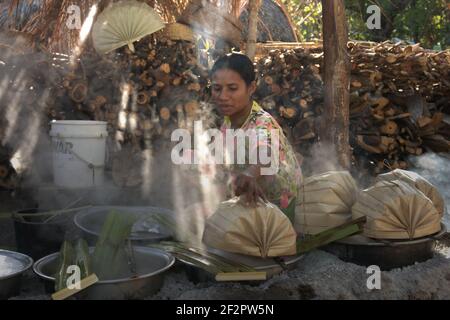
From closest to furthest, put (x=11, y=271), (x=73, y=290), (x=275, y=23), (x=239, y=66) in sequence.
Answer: (x=73, y=290) < (x=11, y=271) < (x=239, y=66) < (x=275, y=23)

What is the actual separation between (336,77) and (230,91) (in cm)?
143

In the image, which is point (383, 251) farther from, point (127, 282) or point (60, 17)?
point (60, 17)

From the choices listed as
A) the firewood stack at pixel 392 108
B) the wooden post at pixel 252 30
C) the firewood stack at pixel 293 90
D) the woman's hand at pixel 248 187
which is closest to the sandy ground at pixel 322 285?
the woman's hand at pixel 248 187

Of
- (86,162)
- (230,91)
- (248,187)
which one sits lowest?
(248,187)

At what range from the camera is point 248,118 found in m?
3.14

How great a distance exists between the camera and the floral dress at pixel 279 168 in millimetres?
3025

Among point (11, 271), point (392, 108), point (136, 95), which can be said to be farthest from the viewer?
point (392, 108)

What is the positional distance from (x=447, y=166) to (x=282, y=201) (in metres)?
2.81

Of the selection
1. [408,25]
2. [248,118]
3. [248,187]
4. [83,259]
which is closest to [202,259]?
[248,187]

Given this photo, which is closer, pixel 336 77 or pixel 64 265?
pixel 64 265

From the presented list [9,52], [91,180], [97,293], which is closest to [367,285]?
[97,293]

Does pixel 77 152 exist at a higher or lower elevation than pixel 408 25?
lower

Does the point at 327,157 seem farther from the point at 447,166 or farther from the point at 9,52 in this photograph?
the point at 9,52

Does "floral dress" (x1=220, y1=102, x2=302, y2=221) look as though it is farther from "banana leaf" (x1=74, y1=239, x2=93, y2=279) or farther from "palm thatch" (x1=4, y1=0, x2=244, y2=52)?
"palm thatch" (x1=4, y1=0, x2=244, y2=52)
